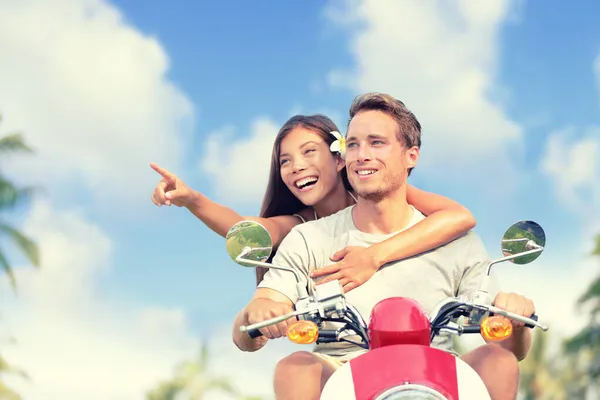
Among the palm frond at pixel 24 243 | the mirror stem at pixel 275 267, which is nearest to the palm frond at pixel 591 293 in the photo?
the palm frond at pixel 24 243

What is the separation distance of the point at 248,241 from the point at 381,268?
0.84 meters

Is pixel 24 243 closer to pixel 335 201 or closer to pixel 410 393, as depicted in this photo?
pixel 335 201

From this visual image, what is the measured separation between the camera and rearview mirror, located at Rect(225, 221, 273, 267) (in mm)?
2830

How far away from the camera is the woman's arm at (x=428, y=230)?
11.4 feet

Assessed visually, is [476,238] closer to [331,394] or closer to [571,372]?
[331,394]

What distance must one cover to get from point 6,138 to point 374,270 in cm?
2023

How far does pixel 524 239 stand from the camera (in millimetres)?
3080

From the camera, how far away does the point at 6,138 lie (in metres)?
22.0

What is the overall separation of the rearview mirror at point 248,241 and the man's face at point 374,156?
0.80 metres

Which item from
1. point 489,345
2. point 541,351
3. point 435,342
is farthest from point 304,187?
point 541,351

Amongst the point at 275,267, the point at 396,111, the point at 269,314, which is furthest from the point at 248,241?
the point at 396,111

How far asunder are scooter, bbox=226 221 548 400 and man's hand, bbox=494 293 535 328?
37 millimetres

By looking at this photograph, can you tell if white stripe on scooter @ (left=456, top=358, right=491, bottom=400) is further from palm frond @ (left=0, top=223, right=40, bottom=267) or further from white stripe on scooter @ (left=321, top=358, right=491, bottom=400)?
palm frond @ (left=0, top=223, right=40, bottom=267)

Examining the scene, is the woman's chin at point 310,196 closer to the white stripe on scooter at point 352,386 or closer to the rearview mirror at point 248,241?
the rearview mirror at point 248,241
